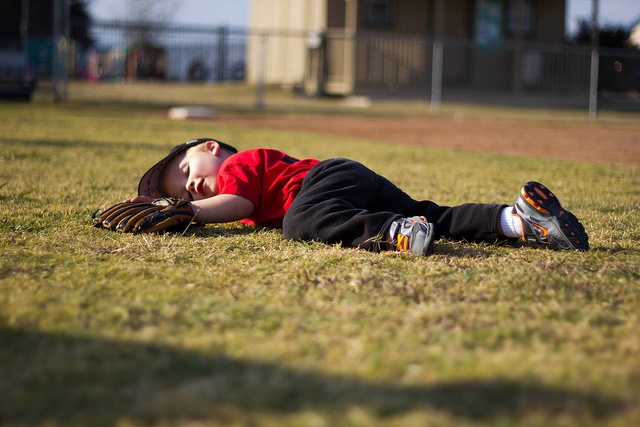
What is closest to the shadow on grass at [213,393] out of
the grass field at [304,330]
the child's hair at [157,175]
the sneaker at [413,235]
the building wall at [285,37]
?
the grass field at [304,330]

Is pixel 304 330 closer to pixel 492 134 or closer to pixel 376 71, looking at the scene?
pixel 492 134

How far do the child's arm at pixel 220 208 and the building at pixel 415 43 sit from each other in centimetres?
1833

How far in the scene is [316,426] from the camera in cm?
137

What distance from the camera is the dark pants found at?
2980 mm

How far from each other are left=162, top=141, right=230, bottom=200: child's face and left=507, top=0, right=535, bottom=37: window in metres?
22.2

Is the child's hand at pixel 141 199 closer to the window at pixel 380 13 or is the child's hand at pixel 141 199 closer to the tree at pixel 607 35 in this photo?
the window at pixel 380 13

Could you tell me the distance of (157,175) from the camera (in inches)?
147

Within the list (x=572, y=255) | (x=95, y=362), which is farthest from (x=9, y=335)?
(x=572, y=255)

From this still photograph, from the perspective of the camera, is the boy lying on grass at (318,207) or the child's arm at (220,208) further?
the child's arm at (220,208)

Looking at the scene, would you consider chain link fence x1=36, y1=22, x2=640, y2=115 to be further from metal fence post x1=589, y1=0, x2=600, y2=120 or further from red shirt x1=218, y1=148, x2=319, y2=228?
red shirt x1=218, y1=148, x2=319, y2=228

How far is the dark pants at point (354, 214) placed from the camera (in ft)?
9.78

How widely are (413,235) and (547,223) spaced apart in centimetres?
59

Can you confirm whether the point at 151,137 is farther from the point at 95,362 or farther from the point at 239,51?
the point at 239,51

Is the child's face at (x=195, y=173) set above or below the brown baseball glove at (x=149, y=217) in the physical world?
above
